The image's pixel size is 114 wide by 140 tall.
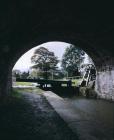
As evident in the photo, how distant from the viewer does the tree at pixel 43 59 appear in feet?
187

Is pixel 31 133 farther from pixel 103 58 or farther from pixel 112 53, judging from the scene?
pixel 103 58

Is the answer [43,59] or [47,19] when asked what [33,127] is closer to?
[47,19]

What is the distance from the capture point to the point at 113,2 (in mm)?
8180

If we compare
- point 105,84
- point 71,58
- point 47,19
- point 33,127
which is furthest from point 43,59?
point 33,127

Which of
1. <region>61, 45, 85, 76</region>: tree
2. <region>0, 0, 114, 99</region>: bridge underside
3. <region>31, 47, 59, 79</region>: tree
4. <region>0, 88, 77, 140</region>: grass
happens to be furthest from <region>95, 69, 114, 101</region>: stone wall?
<region>61, 45, 85, 76</region>: tree

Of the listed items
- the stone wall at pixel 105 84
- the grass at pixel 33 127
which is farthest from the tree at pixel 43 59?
the grass at pixel 33 127

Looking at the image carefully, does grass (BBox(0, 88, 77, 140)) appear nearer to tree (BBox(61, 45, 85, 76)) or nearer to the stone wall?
the stone wall

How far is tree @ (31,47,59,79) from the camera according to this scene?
56959mm

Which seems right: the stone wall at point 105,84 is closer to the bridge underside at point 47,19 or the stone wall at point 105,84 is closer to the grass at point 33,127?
the bridge underside at point 47,19

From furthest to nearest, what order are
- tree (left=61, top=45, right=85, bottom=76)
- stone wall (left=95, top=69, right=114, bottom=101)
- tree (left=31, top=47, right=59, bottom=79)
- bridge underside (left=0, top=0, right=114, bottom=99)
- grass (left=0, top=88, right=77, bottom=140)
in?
1. tree (left=61, top=45, right=85, bottom=76)
2. tree (left=31, top=47, right=59, bottom=79)
3. stone wall (left=95, top=69, right=114, bottom=101)
4. bridge underside (left=0, top=0, right=114, bottom=99)
5. grass (left=0, top=88, right=77, bottom=140)

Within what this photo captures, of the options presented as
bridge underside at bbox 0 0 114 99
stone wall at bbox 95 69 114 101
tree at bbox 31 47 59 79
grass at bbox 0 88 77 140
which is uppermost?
tree at bbox 31 47 59 79

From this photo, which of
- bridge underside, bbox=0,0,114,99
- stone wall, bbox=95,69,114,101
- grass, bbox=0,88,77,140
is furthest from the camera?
stone wall, bbox=95,69,114,101

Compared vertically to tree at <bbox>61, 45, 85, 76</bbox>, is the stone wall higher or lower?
lower

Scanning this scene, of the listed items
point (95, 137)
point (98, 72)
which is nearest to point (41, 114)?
point (95, 137)
